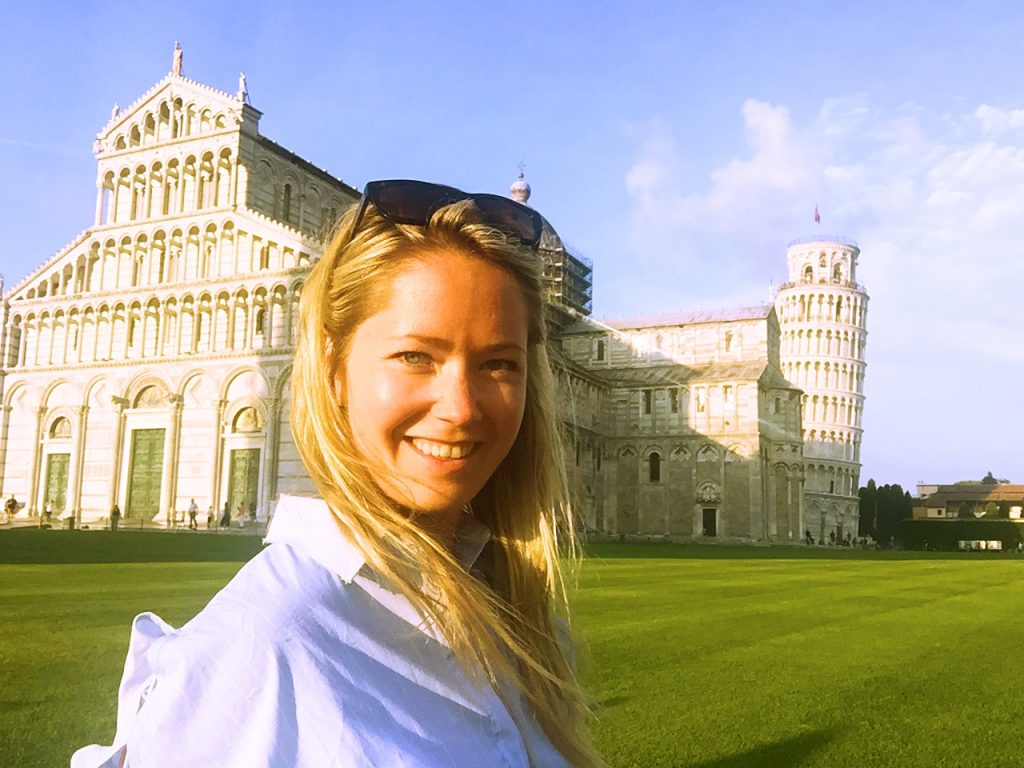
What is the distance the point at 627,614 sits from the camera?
423 inches

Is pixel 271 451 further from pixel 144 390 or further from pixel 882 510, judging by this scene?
pixel 882 510

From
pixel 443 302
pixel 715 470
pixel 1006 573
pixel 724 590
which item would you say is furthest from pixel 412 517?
pixel 715 470

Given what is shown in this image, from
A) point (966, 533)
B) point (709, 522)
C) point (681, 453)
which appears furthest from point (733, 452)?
point (966, 533)

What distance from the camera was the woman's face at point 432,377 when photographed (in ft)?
4.60

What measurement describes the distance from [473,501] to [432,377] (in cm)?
50

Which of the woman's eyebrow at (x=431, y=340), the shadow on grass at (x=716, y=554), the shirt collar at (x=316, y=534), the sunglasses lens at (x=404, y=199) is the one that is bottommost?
the shadow on grass at (x=716, y=554)

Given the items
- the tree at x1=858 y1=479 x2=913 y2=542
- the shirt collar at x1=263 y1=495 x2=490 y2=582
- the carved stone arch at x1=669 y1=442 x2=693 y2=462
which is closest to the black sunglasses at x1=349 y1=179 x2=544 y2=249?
the shirt collar at x1=263 y1=495 x2=490 y2=582

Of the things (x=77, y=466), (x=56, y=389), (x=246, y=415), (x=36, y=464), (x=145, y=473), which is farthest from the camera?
(x=56, y=389)

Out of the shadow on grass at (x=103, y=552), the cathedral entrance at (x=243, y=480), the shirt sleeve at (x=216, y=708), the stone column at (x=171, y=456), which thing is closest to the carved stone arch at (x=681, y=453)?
the cathedral entrance at (x=243, y=480)

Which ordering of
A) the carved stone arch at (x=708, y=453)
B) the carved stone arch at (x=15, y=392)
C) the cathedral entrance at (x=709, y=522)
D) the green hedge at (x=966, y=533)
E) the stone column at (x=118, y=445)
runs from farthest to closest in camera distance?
the green hedge at (x=966, y=533) → the carved stone arch at (x=708, y=453) → the cathedral entrance at (x=709, y=522) → the carved stone arch at (x=15, y=392) → the stone column at (x=118, y=445)

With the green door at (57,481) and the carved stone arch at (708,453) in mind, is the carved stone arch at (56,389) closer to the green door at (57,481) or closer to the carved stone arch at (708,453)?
the green door at (57,481)

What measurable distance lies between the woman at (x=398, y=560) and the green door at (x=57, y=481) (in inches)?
1730

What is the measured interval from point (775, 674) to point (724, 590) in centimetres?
782

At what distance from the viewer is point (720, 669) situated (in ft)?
24.3
